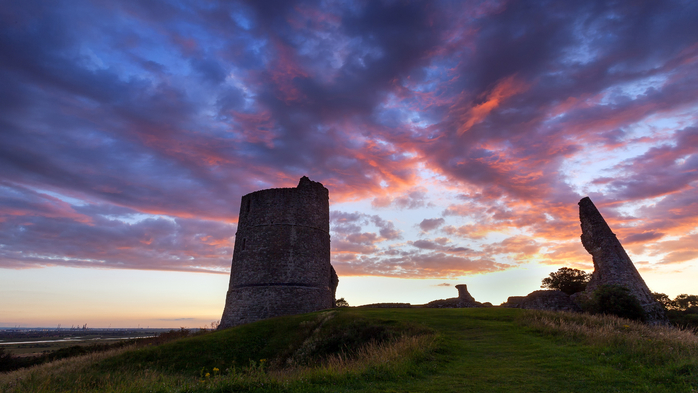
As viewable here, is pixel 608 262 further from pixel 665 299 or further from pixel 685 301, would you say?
pixel 685 301

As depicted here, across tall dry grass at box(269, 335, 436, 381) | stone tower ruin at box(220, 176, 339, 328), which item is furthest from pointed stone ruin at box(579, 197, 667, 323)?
stone tower ruin at box(220, 176, 339, 328)

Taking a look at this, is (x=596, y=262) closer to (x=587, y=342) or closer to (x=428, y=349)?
(x=587, y=342)

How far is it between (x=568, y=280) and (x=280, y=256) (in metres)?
33.1

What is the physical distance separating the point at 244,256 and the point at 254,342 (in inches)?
402

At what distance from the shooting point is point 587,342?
1046 centimetres

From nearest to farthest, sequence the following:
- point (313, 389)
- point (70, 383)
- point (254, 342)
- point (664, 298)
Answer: point (313, 389) → point (70, 383) → point (254, 342) → point (664, 298)

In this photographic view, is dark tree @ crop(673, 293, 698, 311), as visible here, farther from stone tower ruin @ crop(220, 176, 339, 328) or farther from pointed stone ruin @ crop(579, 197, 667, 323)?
stone tower ruin @ crop(220, 176, 339, 328)

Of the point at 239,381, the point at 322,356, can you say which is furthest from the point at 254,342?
the point at 239,381

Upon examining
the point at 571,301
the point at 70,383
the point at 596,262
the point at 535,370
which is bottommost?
the point at 70,383

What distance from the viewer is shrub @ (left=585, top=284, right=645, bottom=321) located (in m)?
18.7

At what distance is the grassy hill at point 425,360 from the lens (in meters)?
7.39

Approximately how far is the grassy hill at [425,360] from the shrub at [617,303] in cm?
581

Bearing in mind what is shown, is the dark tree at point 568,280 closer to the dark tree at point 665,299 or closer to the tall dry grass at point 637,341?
the dark tree at point 665,299

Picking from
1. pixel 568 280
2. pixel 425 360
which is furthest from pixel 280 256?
pixel 568 280
